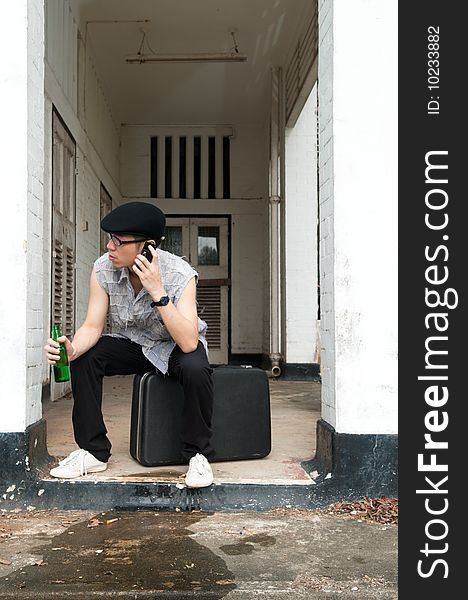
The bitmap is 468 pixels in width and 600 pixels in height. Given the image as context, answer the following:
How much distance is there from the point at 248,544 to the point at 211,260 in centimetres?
846

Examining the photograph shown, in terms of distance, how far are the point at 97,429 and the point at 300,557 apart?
1.14 meters

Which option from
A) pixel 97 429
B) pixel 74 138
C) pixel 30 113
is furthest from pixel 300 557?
pixel 74 138

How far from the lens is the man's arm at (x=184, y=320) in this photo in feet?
9.59

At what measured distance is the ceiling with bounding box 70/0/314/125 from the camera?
6.90 meters

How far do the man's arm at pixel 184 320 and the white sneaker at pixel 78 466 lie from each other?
0.62 m

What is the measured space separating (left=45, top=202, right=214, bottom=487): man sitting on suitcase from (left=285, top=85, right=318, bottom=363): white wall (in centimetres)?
508

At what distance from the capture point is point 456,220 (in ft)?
9.02

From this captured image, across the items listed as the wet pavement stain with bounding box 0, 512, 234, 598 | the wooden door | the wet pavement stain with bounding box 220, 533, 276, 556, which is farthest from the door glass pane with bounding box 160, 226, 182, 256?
the wet pavement stain with bounding box 220, 533, 276, 556

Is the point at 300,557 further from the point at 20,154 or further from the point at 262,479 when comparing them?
the point at 20,154

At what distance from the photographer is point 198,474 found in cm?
296

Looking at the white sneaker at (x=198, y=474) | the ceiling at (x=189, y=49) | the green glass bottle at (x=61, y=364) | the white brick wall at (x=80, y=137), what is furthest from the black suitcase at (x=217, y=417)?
the ceiling at (x=189, y=49)

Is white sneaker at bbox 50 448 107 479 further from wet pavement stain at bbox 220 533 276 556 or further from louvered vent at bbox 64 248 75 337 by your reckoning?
louvered vent at bbox 64 248 75 337

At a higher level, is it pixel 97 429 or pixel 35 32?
pixel 35 32

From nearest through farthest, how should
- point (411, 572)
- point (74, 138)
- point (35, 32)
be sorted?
point (411, 572), point (35, 32), point (74, 138)
